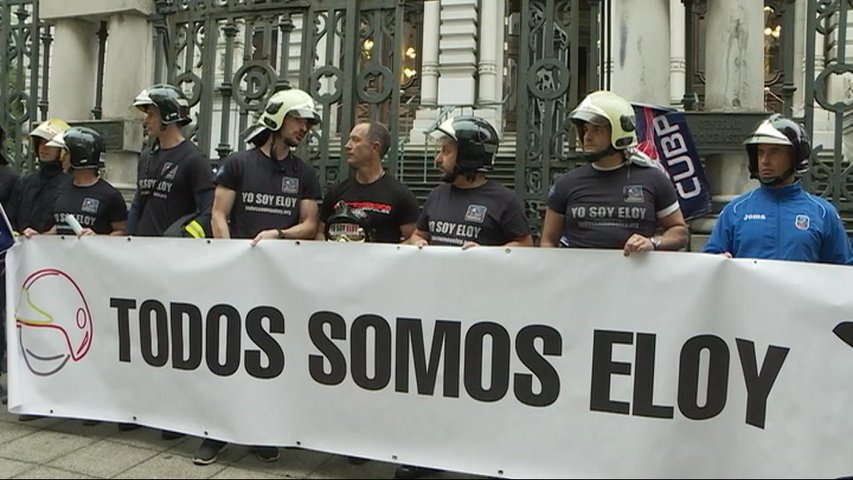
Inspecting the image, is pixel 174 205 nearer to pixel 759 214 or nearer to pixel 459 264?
pixel 459 264

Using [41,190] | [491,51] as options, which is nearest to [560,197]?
[41,190]

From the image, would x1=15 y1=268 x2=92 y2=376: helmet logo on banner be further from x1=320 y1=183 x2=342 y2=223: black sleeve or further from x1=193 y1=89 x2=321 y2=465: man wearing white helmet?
x1=320 y1=183 x2=342 y2=223: black sleeve

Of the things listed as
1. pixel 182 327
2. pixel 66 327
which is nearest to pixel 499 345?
pixel 182 327

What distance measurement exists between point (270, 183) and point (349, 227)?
0.62 meters

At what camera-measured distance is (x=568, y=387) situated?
3.57 metres

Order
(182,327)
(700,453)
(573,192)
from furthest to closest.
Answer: (182,327), (573,192), (700,453)

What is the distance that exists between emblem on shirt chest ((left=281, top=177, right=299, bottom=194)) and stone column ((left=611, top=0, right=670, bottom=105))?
254 centimetres

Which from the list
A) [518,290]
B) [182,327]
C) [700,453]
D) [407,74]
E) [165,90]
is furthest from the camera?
[407,74]

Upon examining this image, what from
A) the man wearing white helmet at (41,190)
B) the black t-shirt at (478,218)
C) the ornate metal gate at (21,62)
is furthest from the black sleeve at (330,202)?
the ornate metal gate at (21,62)

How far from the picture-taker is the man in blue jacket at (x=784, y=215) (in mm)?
3736

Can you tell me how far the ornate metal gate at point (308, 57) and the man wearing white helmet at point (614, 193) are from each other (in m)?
2.49

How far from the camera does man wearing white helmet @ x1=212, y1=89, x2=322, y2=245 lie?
4492 millimetres

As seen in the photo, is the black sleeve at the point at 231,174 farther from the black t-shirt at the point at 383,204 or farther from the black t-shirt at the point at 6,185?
the black t-shirt at the point at 6,185

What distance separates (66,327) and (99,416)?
59cm
